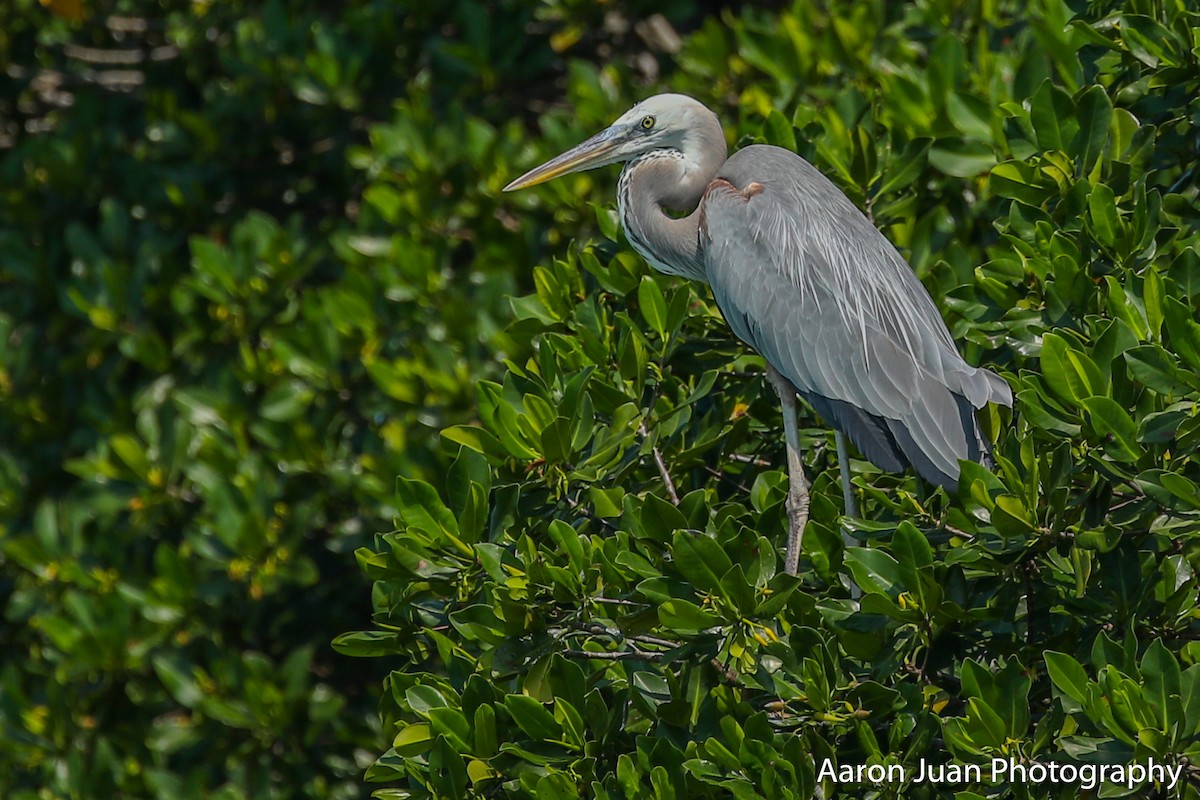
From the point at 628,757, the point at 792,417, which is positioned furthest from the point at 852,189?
the point at 628,757

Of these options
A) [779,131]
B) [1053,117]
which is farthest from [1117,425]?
[779,131]

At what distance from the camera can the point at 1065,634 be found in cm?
276

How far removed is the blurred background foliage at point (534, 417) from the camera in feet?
8.72

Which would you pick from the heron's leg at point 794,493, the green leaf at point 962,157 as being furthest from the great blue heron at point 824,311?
the green leaf at point 962,157

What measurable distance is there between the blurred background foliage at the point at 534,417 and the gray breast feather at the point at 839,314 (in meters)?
0.13

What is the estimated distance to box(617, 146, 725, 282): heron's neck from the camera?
3877mm

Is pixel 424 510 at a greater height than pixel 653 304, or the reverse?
pixel 653 304

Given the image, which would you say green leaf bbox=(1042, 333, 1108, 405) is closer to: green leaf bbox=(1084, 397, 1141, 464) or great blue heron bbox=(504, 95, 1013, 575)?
green leaf bbox=(1084, 397, 1141, 464)

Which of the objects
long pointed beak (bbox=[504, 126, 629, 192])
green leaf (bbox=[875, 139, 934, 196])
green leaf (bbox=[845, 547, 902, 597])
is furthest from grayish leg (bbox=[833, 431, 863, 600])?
long pointed beak (bbox=[504, 126, 629, 192])

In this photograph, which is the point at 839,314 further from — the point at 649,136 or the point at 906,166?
the point at 649,136

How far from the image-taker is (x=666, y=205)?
411cm

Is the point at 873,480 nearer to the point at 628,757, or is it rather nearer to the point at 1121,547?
the point at 1121,547

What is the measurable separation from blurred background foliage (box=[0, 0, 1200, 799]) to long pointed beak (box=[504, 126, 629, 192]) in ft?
0.70

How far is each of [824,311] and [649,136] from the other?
859 millimetres
